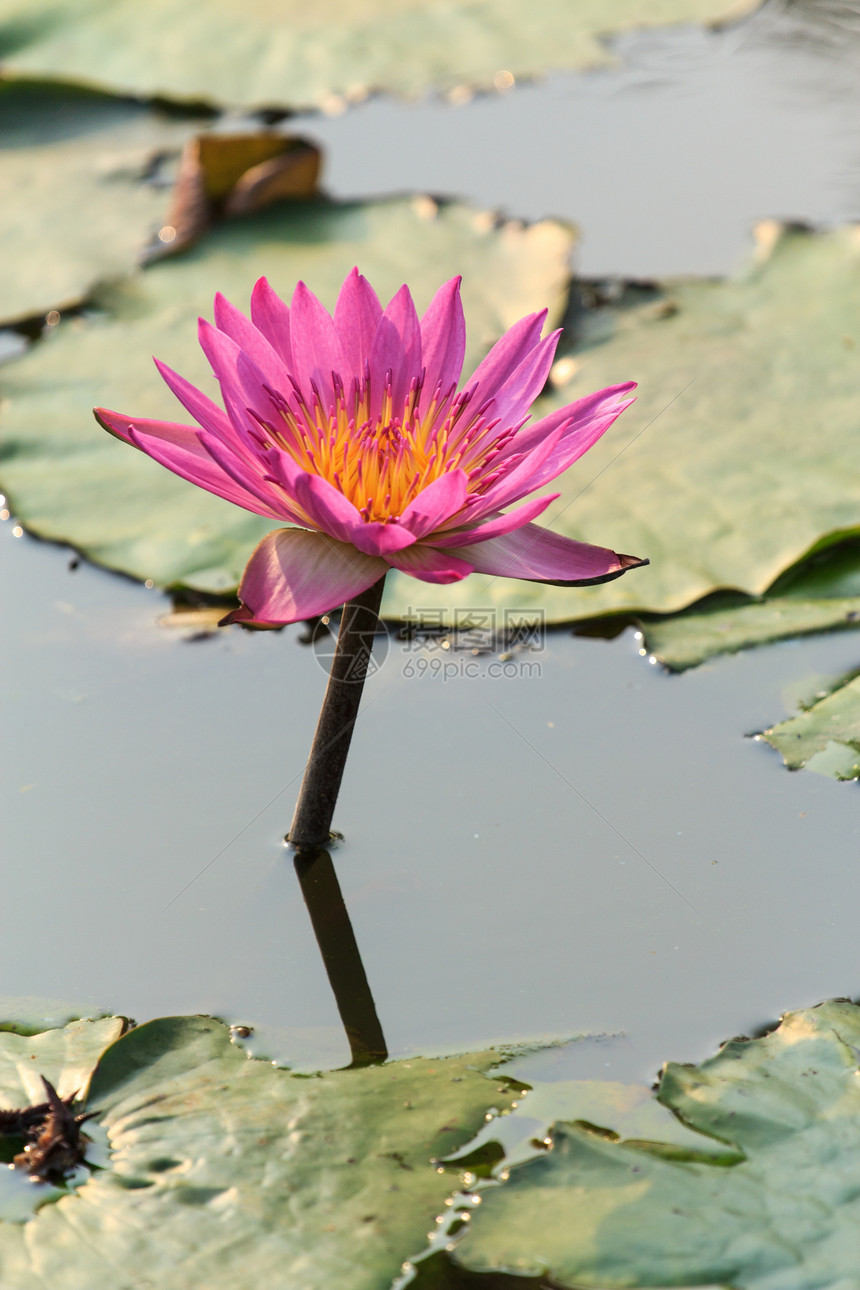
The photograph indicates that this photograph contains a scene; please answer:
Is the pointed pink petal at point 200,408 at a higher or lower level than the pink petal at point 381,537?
higher

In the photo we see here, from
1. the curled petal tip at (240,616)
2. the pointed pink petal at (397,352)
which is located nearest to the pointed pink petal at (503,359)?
the pointed pink petal at (397,352)

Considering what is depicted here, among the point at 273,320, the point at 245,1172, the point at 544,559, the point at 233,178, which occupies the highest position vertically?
the point at 233,178

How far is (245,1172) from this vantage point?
1.45m

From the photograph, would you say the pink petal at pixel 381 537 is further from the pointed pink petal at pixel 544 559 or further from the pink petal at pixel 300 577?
the pointed pink petal at pixel 544 559

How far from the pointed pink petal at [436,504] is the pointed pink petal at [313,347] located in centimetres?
36

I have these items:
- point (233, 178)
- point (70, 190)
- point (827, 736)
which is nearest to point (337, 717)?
point (827, 736)

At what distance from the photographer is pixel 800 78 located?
175 inches

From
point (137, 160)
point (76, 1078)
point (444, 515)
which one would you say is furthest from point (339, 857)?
point (137, 160)

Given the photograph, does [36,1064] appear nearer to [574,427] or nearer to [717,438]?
[574,427]

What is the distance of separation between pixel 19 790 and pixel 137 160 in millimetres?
2718

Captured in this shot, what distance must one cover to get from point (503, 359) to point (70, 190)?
2632 millimetres

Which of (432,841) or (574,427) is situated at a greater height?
(574,427)

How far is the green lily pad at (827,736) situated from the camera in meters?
2.16

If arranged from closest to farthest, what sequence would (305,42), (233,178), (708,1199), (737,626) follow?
(708,1199), (737,626), (233,178), (305,42)
